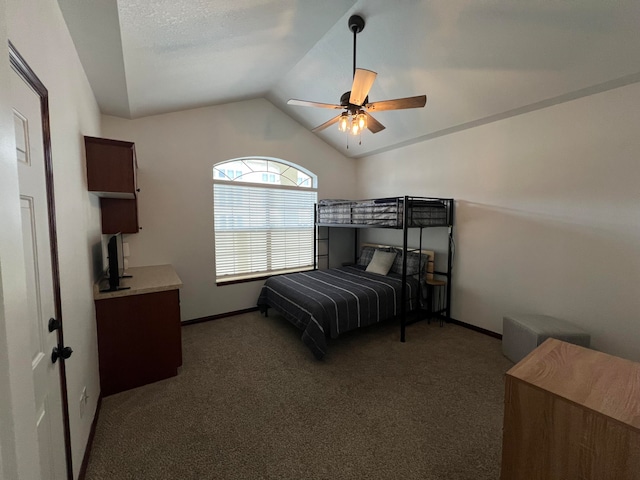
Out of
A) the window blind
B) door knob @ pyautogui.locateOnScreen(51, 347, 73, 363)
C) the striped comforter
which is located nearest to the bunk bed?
the striped comforter

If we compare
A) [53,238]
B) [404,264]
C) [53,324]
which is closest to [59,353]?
[53,324]

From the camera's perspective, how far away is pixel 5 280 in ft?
1.75

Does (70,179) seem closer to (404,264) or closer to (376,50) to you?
(376,50)

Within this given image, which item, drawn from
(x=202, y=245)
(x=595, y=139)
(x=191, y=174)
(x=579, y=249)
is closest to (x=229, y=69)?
(x=191, y=174)

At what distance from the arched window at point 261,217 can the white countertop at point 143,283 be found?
3.47 feet

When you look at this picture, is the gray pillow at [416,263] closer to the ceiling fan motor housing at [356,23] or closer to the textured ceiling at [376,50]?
the textured ceiling at [376,50]

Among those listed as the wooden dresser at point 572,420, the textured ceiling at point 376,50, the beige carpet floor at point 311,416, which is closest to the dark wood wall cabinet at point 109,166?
the textured ceiling at point 376,50

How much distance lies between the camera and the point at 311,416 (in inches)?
79.7

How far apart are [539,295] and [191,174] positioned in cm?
443

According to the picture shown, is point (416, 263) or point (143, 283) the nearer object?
point (143, 283)

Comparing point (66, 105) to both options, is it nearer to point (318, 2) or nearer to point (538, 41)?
point (318, 2)

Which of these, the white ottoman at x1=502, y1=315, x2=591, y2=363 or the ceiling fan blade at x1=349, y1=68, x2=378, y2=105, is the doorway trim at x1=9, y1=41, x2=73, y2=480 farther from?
the white ottoman at x1=502, y1=315, x2=591, y2=363

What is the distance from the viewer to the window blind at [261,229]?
13.1 feet

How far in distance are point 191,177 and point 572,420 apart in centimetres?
403
